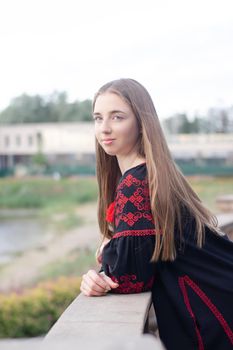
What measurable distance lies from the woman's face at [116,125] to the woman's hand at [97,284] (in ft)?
1.02

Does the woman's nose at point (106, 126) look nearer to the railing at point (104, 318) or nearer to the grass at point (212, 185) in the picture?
the railing at point (104, 318)

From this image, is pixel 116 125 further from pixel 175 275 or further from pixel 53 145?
pixel 53 145

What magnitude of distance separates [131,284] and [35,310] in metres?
5.68

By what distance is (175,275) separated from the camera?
55.4 inches

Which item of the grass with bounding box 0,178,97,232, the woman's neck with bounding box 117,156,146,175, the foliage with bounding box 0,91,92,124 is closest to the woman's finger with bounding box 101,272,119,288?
the woman's neck with bounding box 117,156,146,175

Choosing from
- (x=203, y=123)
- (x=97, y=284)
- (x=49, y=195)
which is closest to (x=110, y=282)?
(x=97, y=284)

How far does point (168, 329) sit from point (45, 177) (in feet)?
40.8

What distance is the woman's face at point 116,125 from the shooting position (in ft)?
4.87

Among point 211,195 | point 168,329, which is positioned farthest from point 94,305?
point 211,195

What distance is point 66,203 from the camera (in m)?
13.5

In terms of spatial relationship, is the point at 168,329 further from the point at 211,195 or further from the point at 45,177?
the point at 45,177

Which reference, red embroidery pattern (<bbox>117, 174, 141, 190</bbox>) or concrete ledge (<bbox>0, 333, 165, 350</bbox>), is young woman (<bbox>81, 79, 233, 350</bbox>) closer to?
red embroidery pattern (<bbox>117, 174, 141, 190</bbox>)

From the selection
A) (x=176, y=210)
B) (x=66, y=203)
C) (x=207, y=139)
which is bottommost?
(x=66, y=203)

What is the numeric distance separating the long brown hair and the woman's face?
15mm
